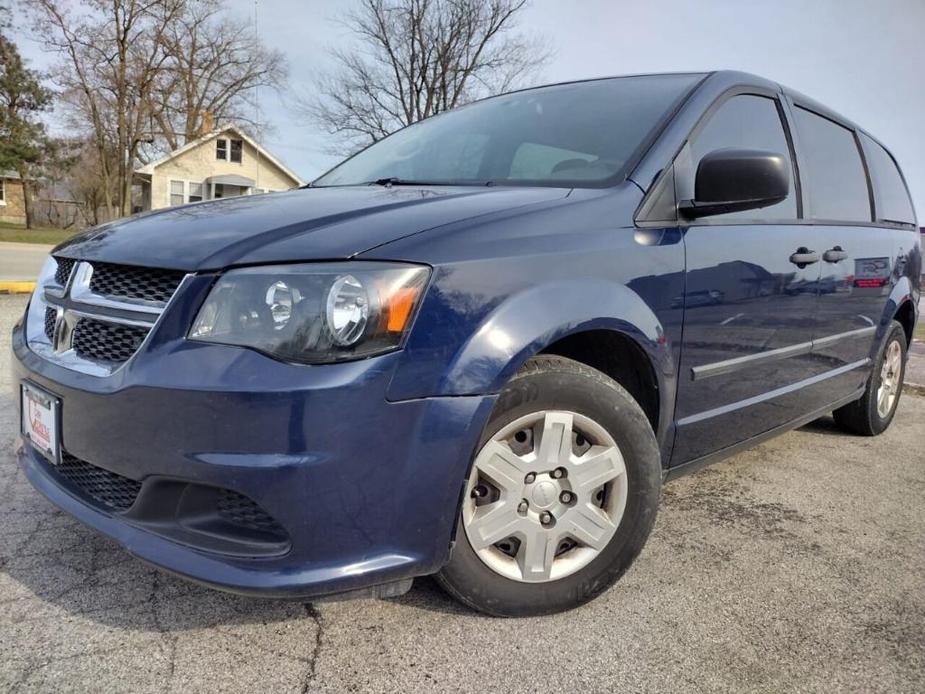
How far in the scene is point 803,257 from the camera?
9.02 ft

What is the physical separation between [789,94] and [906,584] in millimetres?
2053

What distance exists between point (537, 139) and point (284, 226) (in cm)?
122

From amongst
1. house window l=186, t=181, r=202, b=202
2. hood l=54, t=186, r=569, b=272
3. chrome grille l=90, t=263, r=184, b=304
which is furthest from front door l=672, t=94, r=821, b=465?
house window l=186, t=181, r=202, b=202

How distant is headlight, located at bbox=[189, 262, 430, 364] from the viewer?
1.53m

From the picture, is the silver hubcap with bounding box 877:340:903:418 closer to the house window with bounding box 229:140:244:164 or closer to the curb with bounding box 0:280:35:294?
the curb with bounding box 0:280:35:294

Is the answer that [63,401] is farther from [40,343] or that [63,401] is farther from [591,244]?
[591,244]

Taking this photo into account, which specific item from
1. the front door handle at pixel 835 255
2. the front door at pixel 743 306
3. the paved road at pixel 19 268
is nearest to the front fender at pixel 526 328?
the front door at pixel 743 306

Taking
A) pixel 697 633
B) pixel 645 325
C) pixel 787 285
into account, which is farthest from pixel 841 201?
pixel 697 633

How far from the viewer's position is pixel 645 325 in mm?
2027

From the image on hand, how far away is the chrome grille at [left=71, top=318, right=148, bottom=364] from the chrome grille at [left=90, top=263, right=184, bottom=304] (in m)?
0.08

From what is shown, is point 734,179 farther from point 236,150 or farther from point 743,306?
point 236,150

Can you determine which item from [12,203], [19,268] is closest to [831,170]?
[19,268]

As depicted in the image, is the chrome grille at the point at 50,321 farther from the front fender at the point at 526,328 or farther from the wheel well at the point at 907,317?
the wheel well at the point at 907,317

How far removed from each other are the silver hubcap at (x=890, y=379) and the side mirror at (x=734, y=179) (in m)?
2.51
